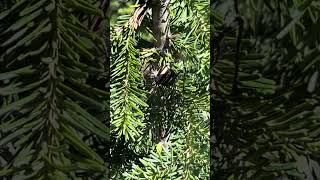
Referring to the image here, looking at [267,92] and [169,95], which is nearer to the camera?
[267,92]

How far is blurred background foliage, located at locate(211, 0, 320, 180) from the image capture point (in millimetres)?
173

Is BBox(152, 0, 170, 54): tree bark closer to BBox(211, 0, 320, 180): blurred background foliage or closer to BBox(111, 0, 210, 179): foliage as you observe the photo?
BBox(111, 0, 210, 179): foliage

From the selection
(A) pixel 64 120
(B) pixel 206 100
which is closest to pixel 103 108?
(A) pixel 64 120

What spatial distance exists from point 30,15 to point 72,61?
0.06 feet

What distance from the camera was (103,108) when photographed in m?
0.17

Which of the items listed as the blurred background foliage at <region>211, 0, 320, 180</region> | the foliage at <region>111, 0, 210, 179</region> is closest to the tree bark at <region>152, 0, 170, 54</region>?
the foliage at <region>111, 0, 210, 179</region>

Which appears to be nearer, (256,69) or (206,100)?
(256,69)

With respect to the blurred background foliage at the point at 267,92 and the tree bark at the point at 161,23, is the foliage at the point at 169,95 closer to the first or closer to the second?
the tree bark at the point at 161,23

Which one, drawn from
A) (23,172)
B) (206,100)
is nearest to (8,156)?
(23,172)

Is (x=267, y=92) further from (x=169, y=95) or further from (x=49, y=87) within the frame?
(x=169, y=95)

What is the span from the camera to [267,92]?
0.18 metres

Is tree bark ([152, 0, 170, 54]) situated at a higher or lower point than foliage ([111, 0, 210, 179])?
higher

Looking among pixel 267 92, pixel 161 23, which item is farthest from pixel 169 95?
pixel 267 92

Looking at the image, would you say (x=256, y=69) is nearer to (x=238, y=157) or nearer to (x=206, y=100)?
(x=238, y=157)
